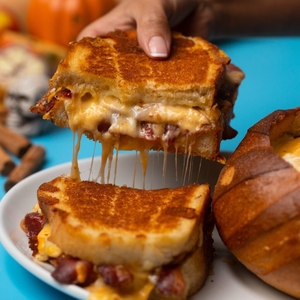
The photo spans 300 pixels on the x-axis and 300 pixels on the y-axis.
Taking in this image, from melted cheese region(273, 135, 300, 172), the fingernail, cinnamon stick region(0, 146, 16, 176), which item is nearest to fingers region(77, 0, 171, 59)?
the fingernail

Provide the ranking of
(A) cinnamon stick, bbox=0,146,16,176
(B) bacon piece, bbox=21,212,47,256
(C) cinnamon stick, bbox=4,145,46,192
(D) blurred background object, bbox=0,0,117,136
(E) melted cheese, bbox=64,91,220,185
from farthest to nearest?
(D) blurred background object, bbox=0,0,117,136, (A) cinnamon stick, bbox=0,146,16,176, (C) cinnamon stick, bbox=4,145,46,192, (E) melted cheese, bbox=64,91,220,185, (B) bacon piece, bbox=21,212,47,256

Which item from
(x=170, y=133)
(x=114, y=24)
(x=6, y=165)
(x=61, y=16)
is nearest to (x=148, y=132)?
(x=170, y=133)

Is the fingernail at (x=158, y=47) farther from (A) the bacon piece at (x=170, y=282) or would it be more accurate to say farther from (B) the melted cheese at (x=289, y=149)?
(A) the bacon piece at (x=170, y=282)

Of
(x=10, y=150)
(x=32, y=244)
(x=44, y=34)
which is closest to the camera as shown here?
(x=32, y=244)

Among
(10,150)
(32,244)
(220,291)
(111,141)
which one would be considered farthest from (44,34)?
(220,291)

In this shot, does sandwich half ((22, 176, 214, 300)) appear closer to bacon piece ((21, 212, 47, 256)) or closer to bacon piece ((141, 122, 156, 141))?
bacon piece ((21, 212, 47, 256))

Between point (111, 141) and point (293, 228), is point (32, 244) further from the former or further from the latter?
point (293, 228)
